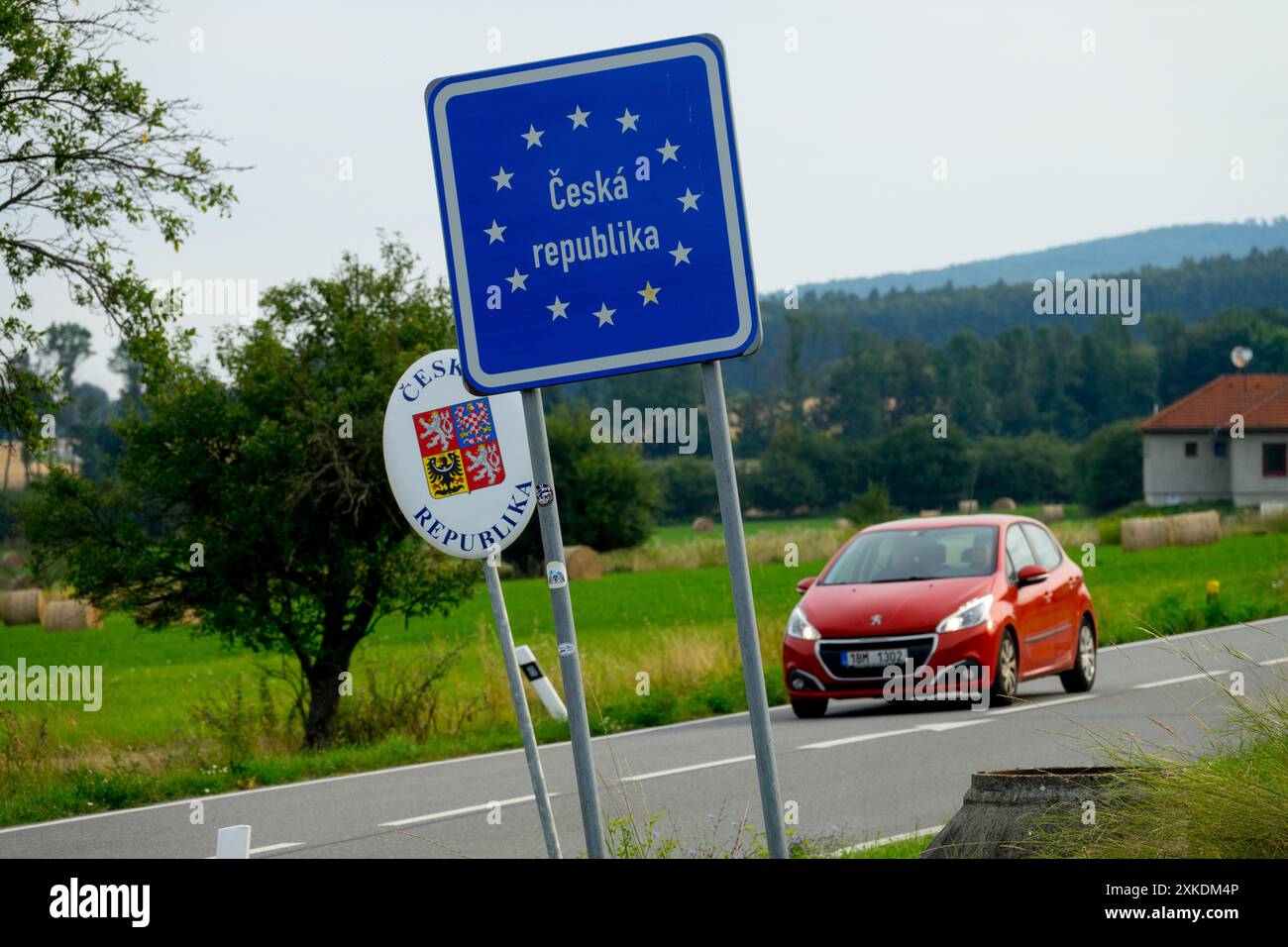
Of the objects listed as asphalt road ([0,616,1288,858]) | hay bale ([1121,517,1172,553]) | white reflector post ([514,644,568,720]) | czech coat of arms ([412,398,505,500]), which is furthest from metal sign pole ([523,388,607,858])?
hay bale ([1121,517,1172,553])

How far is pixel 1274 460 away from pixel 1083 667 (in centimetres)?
8471

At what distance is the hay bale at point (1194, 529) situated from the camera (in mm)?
56969

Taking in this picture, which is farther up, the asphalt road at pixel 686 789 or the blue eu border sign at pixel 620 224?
the blue eu border sign at pixel 620 224

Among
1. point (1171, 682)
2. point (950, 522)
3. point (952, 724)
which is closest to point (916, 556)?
point (950, 522)

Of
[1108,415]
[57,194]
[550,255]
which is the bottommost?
[1108,415]

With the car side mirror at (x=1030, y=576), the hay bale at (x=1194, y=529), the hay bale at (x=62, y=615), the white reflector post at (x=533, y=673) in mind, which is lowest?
the hay bale at (x=1194, y=529)

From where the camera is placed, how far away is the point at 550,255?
466 cm

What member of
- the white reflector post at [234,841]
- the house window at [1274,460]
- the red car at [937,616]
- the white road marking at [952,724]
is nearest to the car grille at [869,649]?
the red car at [937,616]

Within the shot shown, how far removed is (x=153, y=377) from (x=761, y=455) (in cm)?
10232

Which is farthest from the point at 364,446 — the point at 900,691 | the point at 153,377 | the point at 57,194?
the point at 900,691

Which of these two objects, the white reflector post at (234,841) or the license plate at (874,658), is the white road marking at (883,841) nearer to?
the white reflector post at (234,841)

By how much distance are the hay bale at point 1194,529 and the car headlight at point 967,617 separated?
146ft
